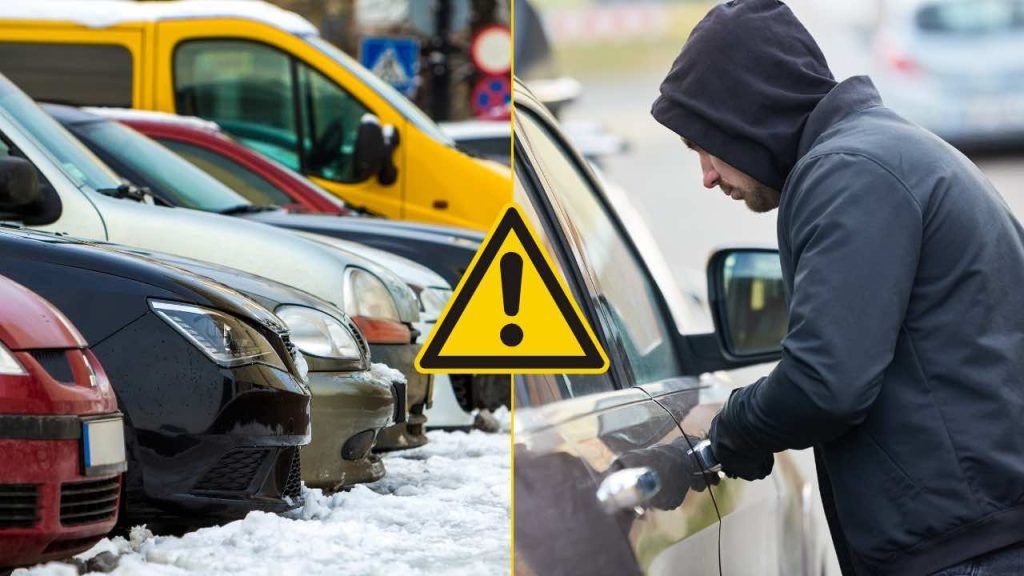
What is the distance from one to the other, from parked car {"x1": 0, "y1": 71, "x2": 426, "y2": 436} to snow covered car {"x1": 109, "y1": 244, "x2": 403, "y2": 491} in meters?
0.40

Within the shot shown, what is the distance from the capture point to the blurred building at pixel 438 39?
48.1 ft

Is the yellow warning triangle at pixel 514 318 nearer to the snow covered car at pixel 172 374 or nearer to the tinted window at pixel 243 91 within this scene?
the snow covered car at pixel 172 374

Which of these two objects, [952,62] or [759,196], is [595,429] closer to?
[759,196]

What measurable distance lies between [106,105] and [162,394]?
5546 mm

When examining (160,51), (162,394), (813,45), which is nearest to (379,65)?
(160,51)

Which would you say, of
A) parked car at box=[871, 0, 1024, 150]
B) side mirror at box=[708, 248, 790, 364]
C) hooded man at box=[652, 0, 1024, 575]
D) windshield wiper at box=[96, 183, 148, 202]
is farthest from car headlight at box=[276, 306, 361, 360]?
parked car at box=[871, 0, 1024, 150]

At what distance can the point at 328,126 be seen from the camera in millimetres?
9562

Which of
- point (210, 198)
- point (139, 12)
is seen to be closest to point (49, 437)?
point (210, 198)

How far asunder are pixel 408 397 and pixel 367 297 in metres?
0.35

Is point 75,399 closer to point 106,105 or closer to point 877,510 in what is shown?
point 877,510

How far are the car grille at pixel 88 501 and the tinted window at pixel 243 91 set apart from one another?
6.10 m

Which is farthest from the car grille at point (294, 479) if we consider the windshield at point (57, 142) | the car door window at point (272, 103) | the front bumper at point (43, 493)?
the car door window at point (272, 103)

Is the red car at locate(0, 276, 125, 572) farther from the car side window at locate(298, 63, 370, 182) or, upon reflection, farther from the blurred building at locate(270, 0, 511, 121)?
the blurred building at locate(270, 0, 511, 121)

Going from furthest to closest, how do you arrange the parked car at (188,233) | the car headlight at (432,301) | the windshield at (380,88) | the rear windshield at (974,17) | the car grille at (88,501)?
1. the rear windshield at (974,17)
2. the windshield at (380,88)
3. the car headlight at (432,301)
4. the parked car at (188,233)
5. the car grille at (88,501)
